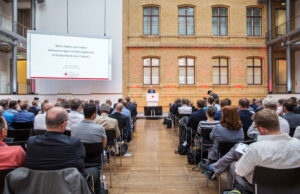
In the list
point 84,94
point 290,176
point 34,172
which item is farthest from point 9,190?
point 84,94

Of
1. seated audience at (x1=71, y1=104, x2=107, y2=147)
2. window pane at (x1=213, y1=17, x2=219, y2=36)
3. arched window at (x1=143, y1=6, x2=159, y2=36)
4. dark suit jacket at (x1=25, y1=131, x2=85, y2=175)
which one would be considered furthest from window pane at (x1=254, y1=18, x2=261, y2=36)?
dark suit jacket at (x1=25, y1=131, x2=85, y2=175)

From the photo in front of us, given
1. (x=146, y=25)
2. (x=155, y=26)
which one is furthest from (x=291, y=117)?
(x=146, y=25)

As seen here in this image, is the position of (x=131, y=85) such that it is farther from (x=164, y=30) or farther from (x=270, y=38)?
(x=270, y=38)

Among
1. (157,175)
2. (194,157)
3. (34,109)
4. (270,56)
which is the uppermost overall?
(270,56)

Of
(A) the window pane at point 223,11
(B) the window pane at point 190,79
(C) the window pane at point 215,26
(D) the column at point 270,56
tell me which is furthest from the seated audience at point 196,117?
(A) the window pane at point 223,11

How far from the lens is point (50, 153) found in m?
1.69

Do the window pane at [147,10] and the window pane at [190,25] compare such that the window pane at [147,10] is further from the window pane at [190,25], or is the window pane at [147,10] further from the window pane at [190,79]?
the window pane at [190,79]

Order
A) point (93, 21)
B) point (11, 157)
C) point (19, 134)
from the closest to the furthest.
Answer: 1. point (11, 157)
2. point (19, 134)
3. point (93, 21)

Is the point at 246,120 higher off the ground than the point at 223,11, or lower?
lower

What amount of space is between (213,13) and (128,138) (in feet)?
38.8

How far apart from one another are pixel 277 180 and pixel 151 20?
13.5 metres

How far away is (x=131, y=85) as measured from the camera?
1352cm

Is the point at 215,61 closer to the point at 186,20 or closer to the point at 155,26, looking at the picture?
the point at 186,20

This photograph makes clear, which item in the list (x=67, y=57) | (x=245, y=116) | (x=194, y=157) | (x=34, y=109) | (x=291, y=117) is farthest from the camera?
(x=67, y=57)
